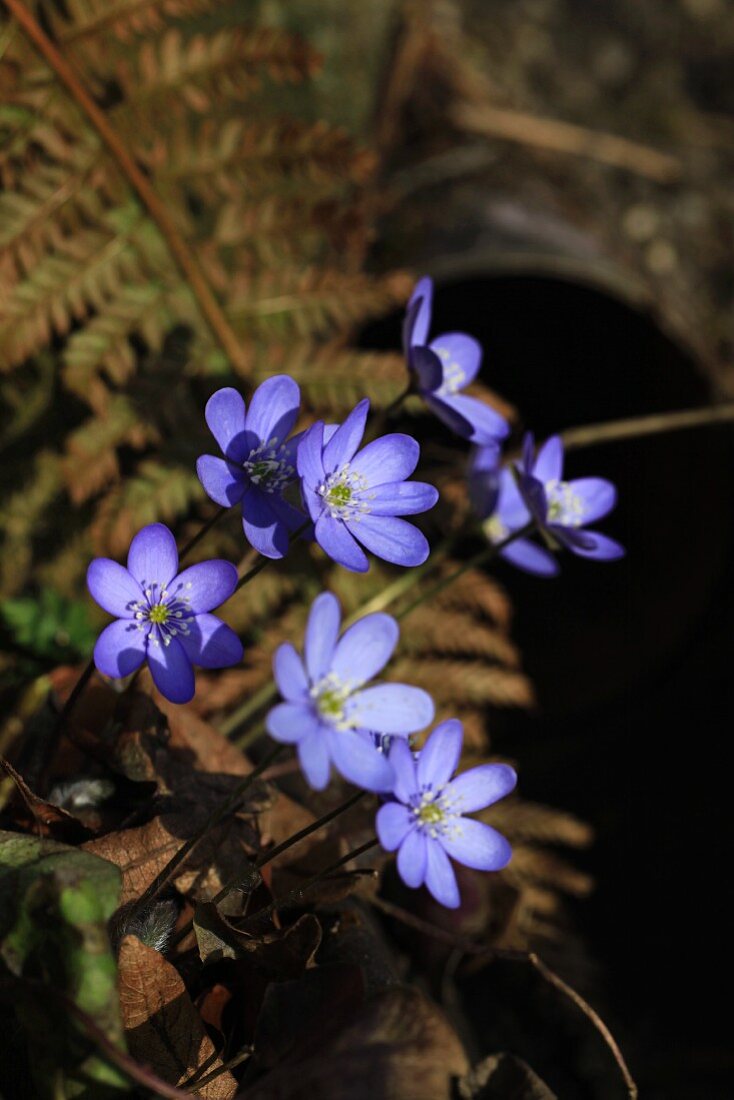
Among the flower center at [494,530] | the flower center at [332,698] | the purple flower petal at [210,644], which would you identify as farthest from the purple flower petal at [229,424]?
the flower center at [494,530]

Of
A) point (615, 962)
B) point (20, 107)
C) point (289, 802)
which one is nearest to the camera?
point (289, 802)

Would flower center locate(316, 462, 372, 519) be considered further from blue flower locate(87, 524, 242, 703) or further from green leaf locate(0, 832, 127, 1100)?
green leaf locate(0, 832, 127, 1100)

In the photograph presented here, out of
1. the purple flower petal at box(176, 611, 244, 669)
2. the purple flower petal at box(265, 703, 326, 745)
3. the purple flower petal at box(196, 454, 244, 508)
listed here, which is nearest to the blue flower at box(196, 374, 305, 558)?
the purple flower petal at box(196, 454, 244, 508)

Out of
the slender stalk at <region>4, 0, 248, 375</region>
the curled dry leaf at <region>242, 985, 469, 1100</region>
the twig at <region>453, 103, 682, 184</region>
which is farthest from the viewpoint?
the twig at <region>453, 103, 682, 184</region>

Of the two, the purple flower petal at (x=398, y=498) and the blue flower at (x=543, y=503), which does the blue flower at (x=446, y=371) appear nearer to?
the blue flower at (x=543, y=503)

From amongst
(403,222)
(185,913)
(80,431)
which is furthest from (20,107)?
(185,913)

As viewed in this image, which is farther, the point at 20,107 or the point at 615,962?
the point at 615,962

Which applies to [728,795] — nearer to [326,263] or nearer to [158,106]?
[326,263]

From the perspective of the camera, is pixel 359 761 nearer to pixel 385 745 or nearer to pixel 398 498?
pixel 385 745
